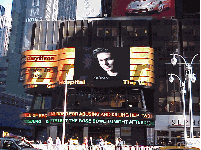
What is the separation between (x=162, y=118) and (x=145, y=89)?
6.85m

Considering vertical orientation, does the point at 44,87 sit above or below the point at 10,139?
above

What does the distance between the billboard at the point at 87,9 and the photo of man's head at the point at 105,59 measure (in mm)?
21762

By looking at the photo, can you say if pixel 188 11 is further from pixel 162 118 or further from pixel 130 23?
pixel 162 118

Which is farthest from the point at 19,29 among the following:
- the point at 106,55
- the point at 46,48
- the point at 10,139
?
the point at 10,139

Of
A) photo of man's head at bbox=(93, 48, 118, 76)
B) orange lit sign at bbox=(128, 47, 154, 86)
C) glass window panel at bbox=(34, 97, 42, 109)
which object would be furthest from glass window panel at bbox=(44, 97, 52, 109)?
orange lit sign at bbox=(128, 47, 154, 86)

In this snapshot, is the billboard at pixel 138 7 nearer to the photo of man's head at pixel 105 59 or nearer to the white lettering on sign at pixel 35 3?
the photo of man's head at pixel 105 59

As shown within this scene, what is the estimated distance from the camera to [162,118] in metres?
59.2

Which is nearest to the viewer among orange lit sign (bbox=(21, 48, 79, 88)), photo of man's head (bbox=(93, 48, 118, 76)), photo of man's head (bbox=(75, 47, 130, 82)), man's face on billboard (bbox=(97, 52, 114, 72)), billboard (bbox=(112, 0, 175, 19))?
photo of man's head (bbox=(75, 47, 130, 82))

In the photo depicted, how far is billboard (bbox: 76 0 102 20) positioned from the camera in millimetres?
76125

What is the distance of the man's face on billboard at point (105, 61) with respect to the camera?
183 feet

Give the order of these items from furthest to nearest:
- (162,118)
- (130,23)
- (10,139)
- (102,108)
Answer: (130,23) < (162,118) < (102,108) < (10,139)

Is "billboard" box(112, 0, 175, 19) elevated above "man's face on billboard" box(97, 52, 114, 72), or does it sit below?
above

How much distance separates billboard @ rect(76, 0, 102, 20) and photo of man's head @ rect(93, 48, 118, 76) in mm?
21762

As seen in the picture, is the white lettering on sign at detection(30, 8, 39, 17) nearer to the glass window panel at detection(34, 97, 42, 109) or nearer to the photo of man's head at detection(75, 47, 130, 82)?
the glass window panel at detection(34, 97, 42, 109)
